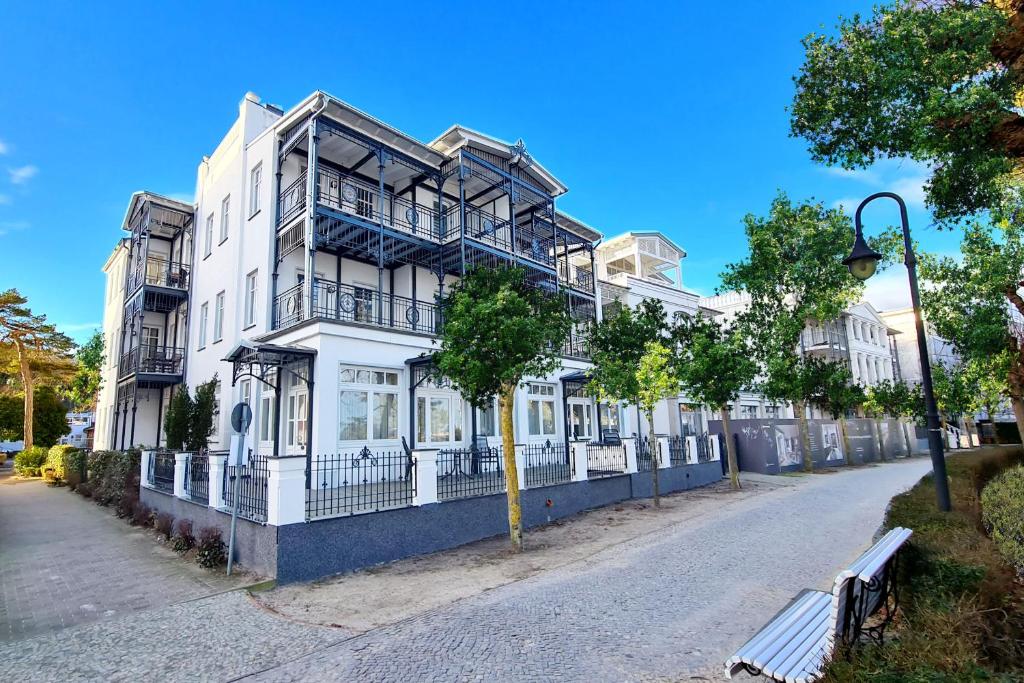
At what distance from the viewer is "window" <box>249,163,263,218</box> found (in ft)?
56.3

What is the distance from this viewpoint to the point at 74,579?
8.62 m

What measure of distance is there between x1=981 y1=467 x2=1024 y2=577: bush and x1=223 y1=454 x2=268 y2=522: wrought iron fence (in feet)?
30.1

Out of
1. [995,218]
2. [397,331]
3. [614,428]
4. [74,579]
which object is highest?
[995,218]

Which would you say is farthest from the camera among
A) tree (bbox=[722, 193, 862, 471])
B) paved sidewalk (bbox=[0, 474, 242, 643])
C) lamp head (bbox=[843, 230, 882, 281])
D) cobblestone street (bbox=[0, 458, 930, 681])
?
tree (bbox=[722, 193, 862, 471])

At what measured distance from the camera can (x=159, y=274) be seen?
73.5 ft

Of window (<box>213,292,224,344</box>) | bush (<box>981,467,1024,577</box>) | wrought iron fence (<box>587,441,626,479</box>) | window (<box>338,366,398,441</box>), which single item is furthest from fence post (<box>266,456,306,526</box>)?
window (<box>213,292,224,344</box>)

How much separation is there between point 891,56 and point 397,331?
12131 millimetres

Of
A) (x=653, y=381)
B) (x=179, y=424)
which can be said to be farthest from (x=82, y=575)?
(x=653, y=381)

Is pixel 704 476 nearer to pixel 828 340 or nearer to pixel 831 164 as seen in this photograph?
pixel 831 164

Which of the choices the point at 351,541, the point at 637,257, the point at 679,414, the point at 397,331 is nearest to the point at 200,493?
the point at 351,541

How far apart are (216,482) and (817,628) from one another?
9.47 meters

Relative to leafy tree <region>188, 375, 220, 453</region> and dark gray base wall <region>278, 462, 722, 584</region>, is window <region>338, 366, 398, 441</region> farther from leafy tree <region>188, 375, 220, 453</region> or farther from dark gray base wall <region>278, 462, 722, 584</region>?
leafy tree <region>188, 375, 220, 453</region>

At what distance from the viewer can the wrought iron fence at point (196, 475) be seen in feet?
37.1

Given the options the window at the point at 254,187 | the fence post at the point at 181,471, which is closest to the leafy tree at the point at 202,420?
the fence post at the point at 181,471
